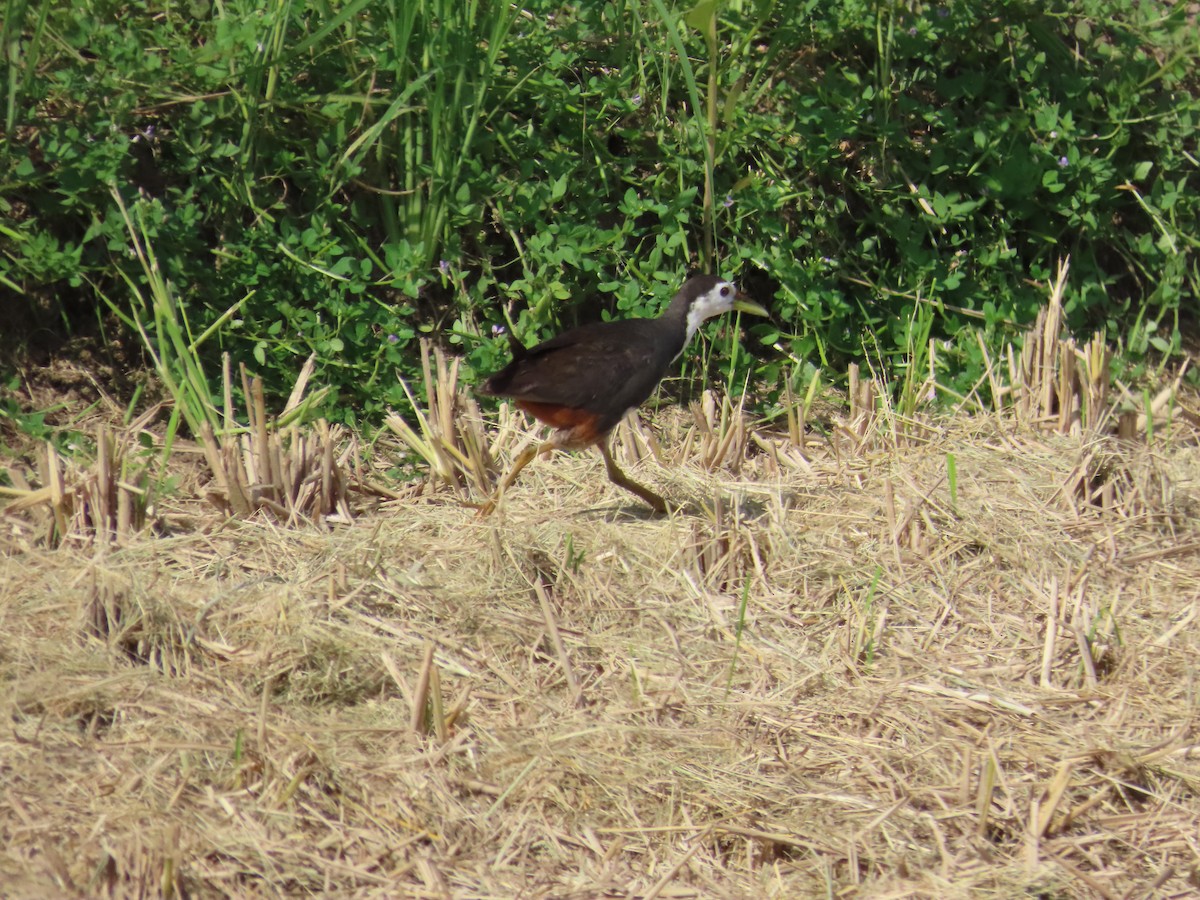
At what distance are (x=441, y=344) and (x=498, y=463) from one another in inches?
30.7

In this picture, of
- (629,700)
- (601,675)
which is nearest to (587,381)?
(601,675)

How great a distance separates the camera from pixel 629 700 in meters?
3.68

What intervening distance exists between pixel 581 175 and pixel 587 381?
1297 millimetres

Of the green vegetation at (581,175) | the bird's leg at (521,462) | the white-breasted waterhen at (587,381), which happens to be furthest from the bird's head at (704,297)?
the bird's leg at (521,462)

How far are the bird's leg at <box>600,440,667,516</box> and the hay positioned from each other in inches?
2.6

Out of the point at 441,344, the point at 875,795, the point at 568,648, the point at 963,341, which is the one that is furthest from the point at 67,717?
the point at 963,341

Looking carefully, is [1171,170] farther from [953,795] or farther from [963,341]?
[953,795]

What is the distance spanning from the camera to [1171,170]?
6.13m

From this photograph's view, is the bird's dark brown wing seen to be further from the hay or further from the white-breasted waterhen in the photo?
the hay

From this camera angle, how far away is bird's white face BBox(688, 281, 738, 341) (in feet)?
17.3

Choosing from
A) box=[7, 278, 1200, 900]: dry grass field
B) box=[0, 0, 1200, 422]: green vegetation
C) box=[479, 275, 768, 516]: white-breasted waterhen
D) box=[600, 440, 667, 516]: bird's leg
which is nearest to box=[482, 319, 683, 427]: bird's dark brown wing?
box=[479, 275, 768, 516]: white-breasted waterhen

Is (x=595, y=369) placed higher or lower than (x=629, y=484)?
higher

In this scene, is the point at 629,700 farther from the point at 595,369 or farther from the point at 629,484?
the point at 595,369

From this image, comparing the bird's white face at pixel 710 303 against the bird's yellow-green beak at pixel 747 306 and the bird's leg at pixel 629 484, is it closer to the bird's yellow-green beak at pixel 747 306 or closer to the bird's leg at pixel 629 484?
the bird's yellow-green beak at pixel 747 306
